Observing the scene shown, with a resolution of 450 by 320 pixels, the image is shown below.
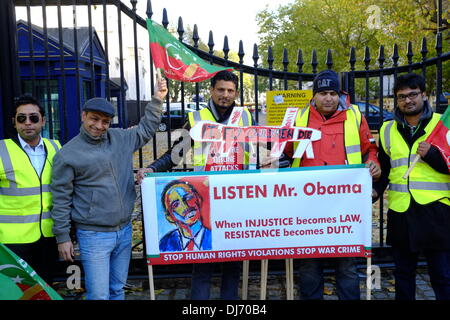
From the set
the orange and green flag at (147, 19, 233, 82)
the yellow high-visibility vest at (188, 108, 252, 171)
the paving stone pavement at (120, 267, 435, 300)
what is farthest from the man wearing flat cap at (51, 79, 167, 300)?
the paving stone pavement at (120, 267, 435, 300)

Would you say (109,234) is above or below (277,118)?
below

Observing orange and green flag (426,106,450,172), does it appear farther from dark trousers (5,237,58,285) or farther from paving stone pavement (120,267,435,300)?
dark trousers (5,237,58,285)

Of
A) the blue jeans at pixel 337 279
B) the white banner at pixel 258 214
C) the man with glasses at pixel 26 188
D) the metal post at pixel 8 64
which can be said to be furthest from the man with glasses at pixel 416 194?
the metal post at pixel 8 64

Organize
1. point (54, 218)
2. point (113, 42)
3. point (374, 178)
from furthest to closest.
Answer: point (113, 42) < point (374, 178) < point (54, 218)

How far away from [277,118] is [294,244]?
1.45 meters

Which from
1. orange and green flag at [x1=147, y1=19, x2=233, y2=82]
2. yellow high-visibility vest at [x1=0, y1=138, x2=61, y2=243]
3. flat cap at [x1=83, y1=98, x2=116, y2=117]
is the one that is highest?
orange and green flag at [x1=147, y1=19, x2=233, y2=82]

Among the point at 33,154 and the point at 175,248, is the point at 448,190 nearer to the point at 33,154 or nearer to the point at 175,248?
the point at 175,248

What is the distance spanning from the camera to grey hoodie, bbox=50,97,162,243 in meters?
3.11

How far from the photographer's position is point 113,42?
97.3 ft

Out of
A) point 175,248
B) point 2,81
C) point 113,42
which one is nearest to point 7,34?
point 2,81

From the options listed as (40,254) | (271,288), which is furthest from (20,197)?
(271,288)

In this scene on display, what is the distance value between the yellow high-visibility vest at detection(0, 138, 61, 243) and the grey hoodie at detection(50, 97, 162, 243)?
0.14 m

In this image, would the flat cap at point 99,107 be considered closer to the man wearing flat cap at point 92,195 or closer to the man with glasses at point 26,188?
the man wearing flat cap at point 92,195

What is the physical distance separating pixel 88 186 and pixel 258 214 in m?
1.32
